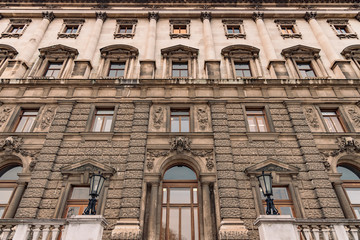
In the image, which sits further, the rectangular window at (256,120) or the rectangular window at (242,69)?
the rectangular window at (242,69)

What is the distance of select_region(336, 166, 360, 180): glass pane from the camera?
41.8ft

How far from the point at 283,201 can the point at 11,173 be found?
51.5 feet

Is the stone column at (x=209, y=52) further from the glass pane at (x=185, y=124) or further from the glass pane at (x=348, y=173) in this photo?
the glass pane at (x=348, y=173)

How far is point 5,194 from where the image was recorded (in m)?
12.2

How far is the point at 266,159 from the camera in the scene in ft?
41.1

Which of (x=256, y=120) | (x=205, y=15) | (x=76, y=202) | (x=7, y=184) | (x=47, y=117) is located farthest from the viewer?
(x=205, y=15)

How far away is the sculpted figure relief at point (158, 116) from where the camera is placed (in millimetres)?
13892

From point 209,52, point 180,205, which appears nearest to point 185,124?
point 180,205

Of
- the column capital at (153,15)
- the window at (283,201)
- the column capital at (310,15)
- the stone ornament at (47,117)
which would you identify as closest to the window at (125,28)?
the column capital at (153,15)

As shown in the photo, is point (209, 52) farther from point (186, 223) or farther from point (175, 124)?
point (186, 223)

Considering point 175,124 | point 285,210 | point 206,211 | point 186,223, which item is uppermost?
point 175,124

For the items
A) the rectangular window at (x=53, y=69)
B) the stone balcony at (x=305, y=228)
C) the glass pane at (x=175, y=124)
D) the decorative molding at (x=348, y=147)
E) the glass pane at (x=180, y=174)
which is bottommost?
the stone balcony at (x=305, y=228)

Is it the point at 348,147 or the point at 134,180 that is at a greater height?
the point at 348,147

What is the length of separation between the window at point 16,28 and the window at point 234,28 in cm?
1892
